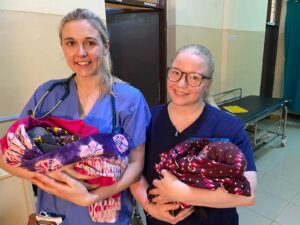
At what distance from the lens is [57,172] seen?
2.47 ft

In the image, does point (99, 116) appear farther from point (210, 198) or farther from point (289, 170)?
point (289, 170)

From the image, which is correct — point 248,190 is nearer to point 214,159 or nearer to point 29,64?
point 214,159

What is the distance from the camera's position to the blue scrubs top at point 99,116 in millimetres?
916

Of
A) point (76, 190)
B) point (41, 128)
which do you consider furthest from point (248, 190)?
point (41, 128)

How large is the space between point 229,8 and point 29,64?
2.86 m

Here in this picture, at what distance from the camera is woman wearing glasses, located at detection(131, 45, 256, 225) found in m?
0.81

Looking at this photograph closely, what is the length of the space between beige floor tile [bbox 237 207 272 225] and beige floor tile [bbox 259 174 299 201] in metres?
0.47

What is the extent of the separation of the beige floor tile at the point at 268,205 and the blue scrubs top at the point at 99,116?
179 cm

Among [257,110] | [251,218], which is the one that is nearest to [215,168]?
[251,218]

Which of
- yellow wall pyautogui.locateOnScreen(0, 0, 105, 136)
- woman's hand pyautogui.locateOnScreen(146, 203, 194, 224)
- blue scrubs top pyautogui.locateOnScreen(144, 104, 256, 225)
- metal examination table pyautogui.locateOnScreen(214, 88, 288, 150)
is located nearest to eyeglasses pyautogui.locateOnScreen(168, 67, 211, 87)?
blue scrubs top pyautogui.locateOnScreen(144, 104, 256, 225)

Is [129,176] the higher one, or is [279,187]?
[129,176]

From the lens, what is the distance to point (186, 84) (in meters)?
0.88

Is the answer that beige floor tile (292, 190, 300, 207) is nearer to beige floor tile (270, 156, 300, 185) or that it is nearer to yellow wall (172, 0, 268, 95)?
beige floor tile (270, 156, 300, 185)

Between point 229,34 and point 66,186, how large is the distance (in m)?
3.26
